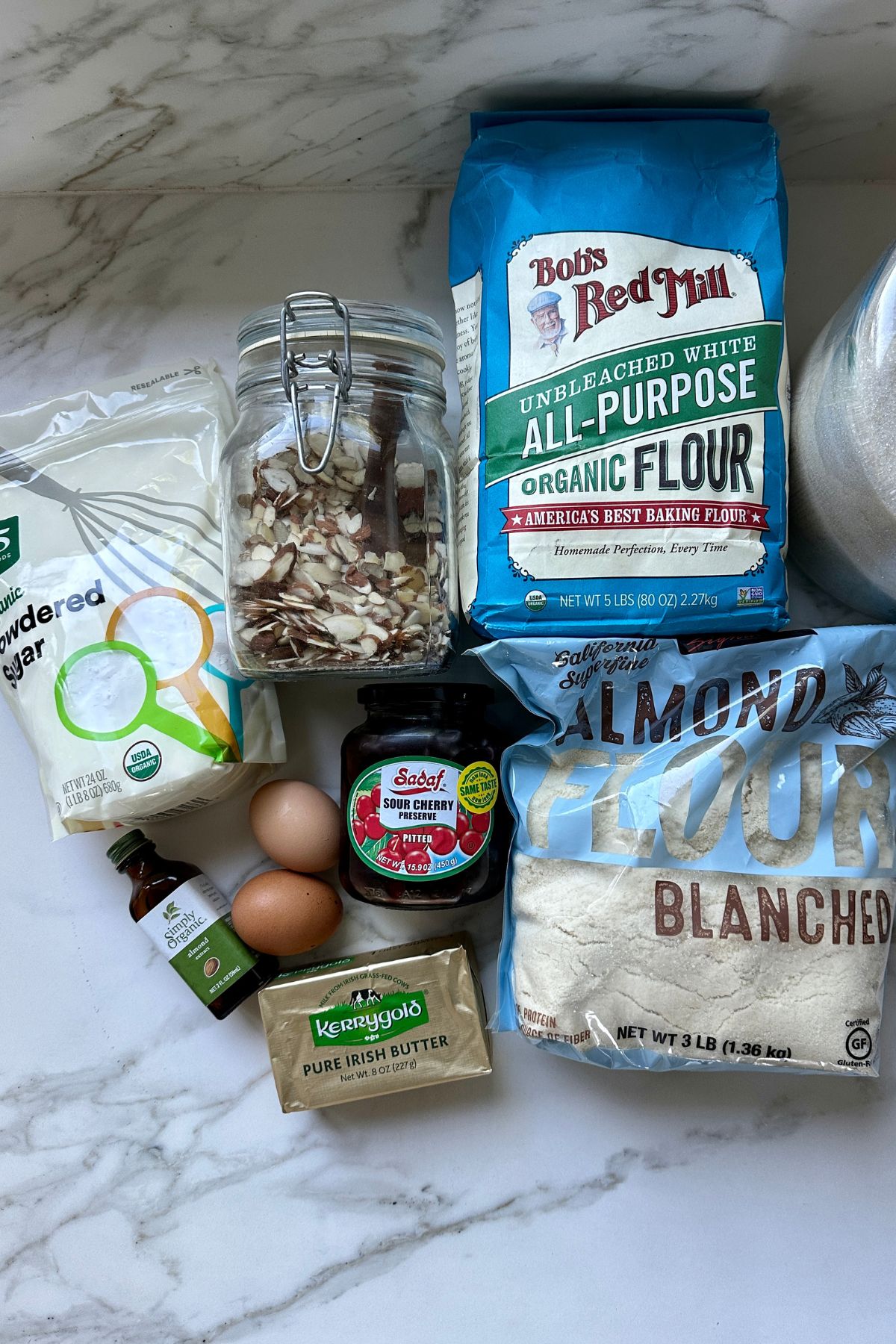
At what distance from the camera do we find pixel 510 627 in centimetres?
80

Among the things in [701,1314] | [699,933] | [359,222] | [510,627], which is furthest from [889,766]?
[359,222]

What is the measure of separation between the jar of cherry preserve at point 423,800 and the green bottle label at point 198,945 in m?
0.15

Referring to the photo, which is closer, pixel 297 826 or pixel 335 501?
pixel 335 501

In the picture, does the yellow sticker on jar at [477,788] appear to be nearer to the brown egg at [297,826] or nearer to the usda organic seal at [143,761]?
the brown egg at [297,826]

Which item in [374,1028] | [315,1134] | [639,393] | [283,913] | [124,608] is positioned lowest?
[315,1134]

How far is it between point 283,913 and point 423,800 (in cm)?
19

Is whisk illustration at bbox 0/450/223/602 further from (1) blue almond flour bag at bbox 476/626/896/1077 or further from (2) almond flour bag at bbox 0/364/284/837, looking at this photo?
(1) blue almond flour bag at bbox 476/626/896/1077

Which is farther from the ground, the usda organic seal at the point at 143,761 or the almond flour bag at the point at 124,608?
the almond flour bag at the point at 124,608

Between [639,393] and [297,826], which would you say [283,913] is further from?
[639,393]

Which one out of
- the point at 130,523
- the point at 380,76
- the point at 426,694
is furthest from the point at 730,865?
the point at 380,76

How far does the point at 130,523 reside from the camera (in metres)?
0.88

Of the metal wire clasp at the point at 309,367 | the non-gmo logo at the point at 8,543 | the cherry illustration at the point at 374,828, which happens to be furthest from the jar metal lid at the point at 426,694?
the non-gmo logo at the point at 8,543

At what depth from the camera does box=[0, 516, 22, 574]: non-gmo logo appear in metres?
0.88

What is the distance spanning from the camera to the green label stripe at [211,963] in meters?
Answer: 0.91
